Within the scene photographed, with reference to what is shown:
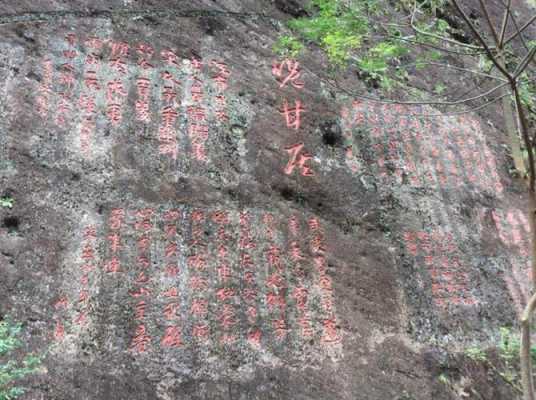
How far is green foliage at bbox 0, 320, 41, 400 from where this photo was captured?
7.51 feet

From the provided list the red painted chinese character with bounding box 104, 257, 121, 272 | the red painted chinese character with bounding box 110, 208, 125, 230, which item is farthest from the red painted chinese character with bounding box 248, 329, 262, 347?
the red painted chinese character with bounding box 110, 208, 125, 230

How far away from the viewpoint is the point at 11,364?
7.74 feet

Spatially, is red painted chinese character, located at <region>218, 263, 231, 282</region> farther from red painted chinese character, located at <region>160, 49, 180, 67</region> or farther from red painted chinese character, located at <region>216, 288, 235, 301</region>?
red painted chinese character, located at <region>160, 49, 180, 67</region>

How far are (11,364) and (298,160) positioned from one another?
2.17 meters

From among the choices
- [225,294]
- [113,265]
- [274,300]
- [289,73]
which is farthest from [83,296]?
[289,73]

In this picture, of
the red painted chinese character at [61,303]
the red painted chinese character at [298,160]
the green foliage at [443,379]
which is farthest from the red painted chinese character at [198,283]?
the green foliage at [443,379]

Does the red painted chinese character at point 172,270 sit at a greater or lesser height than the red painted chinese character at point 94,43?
lesser

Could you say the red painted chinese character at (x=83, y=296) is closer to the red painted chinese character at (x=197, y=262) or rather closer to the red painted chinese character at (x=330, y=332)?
the red painted chinese character at (x=197, y=262)

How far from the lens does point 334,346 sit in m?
3.01

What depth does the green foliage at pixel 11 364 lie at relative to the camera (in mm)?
2289

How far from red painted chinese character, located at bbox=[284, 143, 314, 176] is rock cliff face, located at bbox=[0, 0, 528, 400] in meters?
0.02

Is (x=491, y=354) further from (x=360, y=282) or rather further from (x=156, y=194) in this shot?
(x=156, y=194)

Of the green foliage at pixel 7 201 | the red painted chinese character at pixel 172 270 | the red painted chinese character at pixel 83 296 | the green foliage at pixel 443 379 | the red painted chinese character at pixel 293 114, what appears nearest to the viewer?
the red painted chinese character at pixel 83 296

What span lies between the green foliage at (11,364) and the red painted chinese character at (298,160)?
6.34 feet
